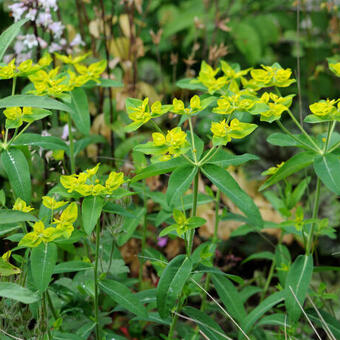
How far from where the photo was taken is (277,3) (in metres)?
3.27

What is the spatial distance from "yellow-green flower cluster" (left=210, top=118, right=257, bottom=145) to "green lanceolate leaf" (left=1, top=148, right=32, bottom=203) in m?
0.44

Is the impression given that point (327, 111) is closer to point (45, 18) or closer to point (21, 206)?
point (21, 206)

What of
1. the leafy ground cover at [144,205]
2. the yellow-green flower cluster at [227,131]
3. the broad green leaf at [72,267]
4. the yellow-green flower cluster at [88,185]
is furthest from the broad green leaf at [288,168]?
the broad green leaf at [72,267]

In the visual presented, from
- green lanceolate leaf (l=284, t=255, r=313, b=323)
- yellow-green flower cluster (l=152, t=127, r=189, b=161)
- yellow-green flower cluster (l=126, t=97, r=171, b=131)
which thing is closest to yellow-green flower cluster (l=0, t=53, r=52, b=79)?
yellow-green flower cluster (l=126, t=97, r=171, b=131)

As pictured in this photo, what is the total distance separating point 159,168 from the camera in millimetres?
1075

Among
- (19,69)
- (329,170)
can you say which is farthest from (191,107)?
(19,69)

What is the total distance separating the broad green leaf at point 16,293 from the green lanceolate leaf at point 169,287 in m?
0.25

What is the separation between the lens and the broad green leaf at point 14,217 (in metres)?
1.02

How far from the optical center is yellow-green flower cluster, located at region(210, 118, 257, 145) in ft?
3.47

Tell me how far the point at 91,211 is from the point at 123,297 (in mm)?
247

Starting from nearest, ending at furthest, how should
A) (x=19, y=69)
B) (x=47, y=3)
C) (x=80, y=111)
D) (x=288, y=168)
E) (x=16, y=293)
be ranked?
(x=16, y=293), (x=288, y=168), (x=19, y=69), (x=80, y=111), (x=47, y=3)

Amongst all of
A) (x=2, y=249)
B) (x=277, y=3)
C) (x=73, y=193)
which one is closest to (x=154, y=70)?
(x=277, y=3)

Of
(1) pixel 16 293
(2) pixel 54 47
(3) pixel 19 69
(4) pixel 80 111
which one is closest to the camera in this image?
(1) pixel 16 293

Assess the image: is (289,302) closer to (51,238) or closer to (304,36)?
(51,238)
